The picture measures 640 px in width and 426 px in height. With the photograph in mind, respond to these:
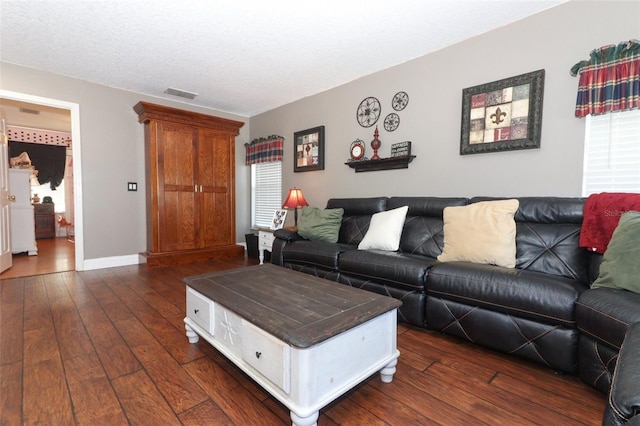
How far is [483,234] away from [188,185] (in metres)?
3.92

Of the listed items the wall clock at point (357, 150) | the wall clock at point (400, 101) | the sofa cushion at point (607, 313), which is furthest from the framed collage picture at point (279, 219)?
the sofa cushion at point (607, 313)

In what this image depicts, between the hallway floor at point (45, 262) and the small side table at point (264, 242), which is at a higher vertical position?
the small side table at point (264, 242)

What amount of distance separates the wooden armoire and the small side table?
755 mm

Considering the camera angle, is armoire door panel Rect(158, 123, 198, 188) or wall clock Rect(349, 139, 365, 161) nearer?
wall clock Rect(349, 139, 365, 161)

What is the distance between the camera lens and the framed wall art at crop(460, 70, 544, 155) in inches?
93.8

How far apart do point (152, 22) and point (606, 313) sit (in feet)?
11.8

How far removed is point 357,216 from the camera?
10.9ft

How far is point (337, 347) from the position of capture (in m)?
1.29

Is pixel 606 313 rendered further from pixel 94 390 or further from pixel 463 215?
pixel 94 390

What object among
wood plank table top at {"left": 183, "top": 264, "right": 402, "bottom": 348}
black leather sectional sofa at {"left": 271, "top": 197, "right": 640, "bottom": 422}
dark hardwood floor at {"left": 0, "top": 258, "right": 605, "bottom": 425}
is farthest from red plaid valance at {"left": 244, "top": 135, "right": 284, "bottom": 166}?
dark hardwood floor at {"left": 0, "top": 258, "right": 605, "bottom": 425}

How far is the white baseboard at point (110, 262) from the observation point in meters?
3.92

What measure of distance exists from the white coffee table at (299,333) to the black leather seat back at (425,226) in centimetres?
114

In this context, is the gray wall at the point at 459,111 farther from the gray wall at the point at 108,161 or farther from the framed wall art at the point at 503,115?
the gray wall at the point at 108,161

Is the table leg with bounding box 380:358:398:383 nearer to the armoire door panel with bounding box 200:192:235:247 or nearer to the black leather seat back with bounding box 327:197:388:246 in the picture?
the black leather seat back with bounding box 327:197:388:246
